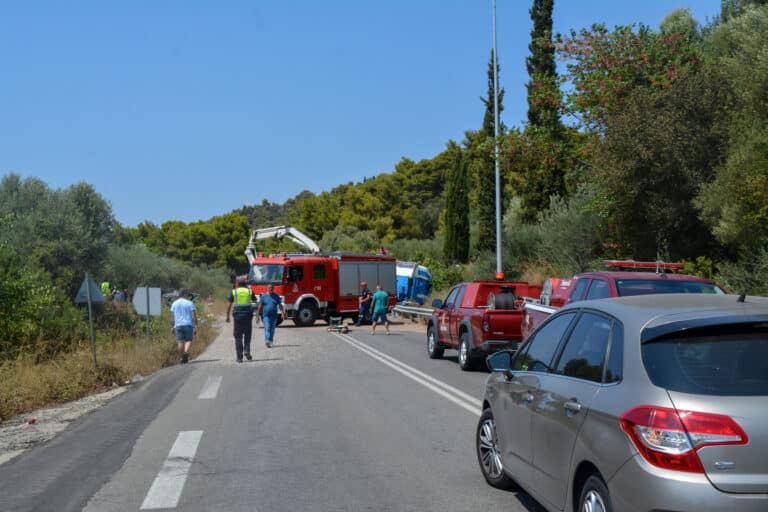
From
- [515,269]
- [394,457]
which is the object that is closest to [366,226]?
[515,269]

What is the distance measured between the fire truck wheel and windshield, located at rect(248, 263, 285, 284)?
1.65 meters

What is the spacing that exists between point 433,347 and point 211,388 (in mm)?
6648

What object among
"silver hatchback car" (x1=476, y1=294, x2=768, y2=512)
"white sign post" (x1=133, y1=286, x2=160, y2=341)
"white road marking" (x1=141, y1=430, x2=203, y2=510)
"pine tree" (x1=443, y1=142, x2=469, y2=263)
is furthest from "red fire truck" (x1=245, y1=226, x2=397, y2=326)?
"silver hatchback car" (x1=476, y1=294, x2=768, y2=512)

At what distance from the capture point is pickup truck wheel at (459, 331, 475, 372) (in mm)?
16422

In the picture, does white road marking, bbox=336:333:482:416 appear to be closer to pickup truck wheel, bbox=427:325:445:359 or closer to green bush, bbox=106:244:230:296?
pickup truck wheel, bbox=427:325:445:359

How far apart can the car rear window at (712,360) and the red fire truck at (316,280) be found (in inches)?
1253

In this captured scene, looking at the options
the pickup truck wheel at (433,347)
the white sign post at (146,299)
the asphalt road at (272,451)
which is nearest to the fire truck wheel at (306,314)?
the white sign post at (146,299)

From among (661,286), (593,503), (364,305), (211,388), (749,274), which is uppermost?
(749,274)

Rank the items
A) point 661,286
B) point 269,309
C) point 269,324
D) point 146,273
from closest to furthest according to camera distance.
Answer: point 661,286 → point 269,309 → point 269,324 → point 146,273

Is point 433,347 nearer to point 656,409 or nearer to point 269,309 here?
point 269,309

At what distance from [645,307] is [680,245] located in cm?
1998

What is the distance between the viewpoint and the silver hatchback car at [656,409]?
383 centimetres

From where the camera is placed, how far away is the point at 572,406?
4.79m

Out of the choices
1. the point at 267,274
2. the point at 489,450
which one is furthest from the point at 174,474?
the point at 267,274
